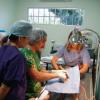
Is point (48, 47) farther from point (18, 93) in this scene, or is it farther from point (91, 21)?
point (18, 93)

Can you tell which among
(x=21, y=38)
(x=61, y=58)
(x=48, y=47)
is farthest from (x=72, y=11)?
(x=21, y=38)

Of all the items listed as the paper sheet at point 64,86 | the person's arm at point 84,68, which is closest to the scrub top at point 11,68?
the paper sheet at point 64,86

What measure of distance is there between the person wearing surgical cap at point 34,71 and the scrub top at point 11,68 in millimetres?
310

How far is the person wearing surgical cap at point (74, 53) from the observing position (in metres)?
3.14

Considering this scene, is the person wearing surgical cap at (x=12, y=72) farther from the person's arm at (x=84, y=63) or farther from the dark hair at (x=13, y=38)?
the person's arm at (x=84, y=63)

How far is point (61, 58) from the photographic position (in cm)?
353

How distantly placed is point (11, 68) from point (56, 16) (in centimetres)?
505

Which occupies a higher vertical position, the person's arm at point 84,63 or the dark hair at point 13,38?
the dark hair at point 13,38

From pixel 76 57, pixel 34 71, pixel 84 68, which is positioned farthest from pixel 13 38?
pixel 76 57

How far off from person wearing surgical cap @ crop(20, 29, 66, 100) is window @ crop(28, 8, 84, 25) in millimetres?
4192

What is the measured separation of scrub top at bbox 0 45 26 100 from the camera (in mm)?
1406

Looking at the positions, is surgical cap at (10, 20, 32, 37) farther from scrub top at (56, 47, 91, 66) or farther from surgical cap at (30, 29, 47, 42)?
scrub top at (56, 47, 91, 66)

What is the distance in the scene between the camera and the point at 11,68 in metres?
1.41

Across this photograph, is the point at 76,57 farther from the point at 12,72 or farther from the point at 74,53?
the point at 12,72
